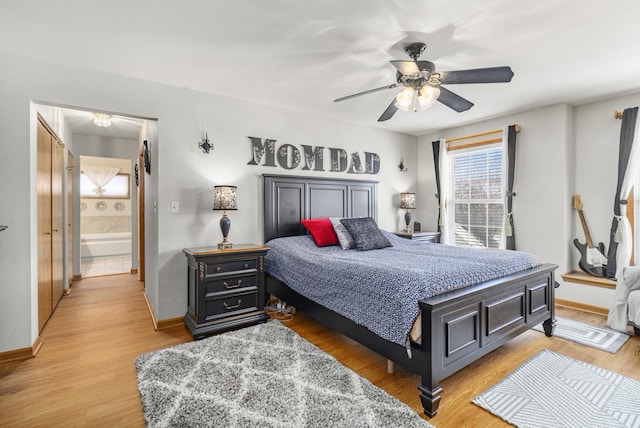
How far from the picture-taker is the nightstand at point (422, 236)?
4562mm

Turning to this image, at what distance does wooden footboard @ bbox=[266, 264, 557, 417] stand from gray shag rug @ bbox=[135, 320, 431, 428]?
0.81 ft

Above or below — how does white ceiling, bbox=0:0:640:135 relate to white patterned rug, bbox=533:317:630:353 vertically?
above

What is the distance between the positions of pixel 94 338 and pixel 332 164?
330 cm

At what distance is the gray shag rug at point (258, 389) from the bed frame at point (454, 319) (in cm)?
25

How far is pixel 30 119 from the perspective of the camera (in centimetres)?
251

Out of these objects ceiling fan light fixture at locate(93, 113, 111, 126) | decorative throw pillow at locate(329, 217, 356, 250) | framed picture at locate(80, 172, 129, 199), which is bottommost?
decorative throw pillow at locate(329, 217, 356, 250)

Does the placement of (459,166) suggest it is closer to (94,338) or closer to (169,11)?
(169,11)

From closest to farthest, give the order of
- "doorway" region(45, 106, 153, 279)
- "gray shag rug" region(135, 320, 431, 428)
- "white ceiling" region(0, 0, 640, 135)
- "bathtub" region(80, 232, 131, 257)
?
"gray shag rug" region(135, 320, 431, 428), "white ceiling" region(0, 0, 640, 135), "doorway" region(45, 106, 153, 279), "bathtub" region(80, 232, 131, 257)

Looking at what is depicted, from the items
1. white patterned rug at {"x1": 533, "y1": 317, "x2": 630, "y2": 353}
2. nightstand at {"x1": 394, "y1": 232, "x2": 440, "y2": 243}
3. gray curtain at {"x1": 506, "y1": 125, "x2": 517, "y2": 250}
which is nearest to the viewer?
white patterned rug at {"x1": 533, "y1": 317, "x2": 630, "y2": 353}

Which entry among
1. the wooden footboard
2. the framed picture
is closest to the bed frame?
the wooden footboard

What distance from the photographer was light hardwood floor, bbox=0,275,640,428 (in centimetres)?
182

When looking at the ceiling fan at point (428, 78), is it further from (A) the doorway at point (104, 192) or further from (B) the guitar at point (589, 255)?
(A) the doorway at point (104, 192)

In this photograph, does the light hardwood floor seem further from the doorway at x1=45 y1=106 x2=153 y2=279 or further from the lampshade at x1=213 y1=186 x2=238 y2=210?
the doorway at x1=45 y1=106 x2=153 y2=279

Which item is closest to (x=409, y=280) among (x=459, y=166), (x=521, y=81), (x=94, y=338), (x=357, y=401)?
(x=357, y=401)
